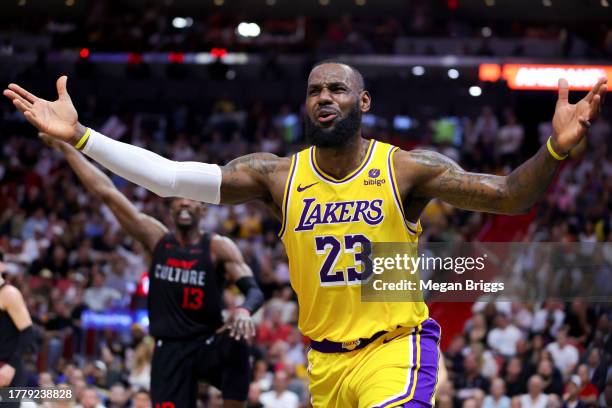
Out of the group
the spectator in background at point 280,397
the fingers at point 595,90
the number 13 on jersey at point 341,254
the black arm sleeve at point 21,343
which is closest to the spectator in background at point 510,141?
the spectator in background at point 280,397

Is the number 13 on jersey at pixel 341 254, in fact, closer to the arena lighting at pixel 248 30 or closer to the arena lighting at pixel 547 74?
the arena lighting at pixel 547 74

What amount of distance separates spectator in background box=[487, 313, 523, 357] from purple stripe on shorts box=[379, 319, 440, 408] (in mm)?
7743

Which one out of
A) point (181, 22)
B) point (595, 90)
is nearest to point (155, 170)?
point (595, 90)

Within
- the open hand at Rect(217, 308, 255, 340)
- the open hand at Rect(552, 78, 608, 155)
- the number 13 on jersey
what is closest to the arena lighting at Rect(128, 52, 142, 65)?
the open hand at Rect(217, 308, 255, 340)

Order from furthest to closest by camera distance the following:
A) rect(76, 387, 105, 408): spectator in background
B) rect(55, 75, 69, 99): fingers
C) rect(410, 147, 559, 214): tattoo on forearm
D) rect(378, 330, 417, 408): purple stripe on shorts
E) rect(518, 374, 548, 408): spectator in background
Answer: rect(518, 374, 548, 408): spectator in background < rect(76, 387, 105, 408): spectator in background < rect(55, 75, 69, 99): fingers < rect(378, 330, 417, 408): purple stripe on shorts < rect(410, 147, 559, 214): tattoo on forearm

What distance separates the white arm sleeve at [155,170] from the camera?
16.8 ft

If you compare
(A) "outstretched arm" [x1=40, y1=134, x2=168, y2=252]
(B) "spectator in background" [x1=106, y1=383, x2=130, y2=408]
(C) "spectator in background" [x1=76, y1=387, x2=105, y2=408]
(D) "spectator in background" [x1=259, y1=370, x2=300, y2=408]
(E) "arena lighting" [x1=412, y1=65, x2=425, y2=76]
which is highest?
(E) "arena lighting" [x1=412, y1=65, x2=425, y2=76]

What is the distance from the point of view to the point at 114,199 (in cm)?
820

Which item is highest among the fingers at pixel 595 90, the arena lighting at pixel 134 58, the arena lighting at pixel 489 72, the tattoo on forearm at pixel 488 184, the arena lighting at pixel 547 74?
the arena lighting at pixel 134 58

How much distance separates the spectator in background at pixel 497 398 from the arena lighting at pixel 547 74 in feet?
34.9

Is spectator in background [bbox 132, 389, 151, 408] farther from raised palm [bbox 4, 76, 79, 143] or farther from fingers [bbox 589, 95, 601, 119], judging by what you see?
fingers [bbox 589, 95, 601, 119]

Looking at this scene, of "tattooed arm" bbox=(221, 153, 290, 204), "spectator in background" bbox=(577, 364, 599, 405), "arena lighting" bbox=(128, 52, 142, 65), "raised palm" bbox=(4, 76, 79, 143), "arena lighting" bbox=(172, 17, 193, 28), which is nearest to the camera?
"raised palm" bbox=(4, 76, 79, 143)

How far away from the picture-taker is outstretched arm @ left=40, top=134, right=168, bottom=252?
26.5ft

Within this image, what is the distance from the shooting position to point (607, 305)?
11.7 meters
